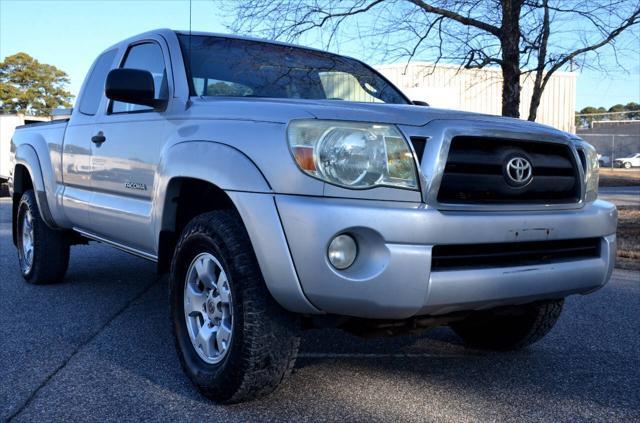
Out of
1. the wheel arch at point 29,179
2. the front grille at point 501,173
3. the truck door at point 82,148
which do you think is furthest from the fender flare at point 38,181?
the front grille at point 501,173

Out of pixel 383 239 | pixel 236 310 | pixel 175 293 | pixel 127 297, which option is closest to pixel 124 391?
pixel 175 293

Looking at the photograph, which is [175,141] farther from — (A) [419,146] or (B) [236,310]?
(A) [419,146]

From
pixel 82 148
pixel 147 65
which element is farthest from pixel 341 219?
pixel 82 148

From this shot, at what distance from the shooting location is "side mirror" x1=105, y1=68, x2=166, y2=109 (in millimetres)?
3875

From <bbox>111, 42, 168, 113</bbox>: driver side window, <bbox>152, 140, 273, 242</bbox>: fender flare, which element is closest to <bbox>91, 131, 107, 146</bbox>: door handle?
<bbox>111, 42, 168, 113</bbox>: driver side window

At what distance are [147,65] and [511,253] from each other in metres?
2.88

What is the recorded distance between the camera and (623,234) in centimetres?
955

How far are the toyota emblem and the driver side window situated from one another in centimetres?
211

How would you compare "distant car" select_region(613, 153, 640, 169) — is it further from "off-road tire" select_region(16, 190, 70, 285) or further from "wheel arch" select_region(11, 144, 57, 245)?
"off-road tire" select_region(16, 190, 70, 285)

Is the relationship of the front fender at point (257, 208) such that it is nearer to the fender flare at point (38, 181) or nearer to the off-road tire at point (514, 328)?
the off-road tire at point (514, 328)

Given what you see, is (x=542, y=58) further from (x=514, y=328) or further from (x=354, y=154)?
(x=354, y=154)

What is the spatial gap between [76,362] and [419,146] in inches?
91.3

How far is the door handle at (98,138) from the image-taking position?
472 centimetres

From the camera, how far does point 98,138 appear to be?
15.6ft
